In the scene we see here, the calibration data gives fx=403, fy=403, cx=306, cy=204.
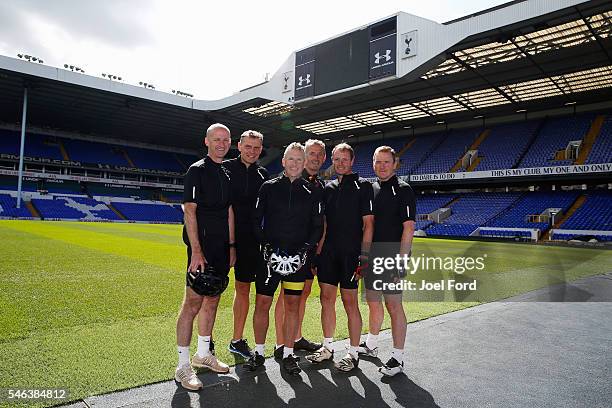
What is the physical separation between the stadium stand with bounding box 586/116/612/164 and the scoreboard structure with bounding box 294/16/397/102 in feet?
50.9

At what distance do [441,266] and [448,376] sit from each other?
888 centimetres

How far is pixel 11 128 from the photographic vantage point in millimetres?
44656

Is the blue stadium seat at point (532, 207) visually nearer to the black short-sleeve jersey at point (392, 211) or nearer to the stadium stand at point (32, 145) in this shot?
the black short-sleeve jersey at point (392, 211)

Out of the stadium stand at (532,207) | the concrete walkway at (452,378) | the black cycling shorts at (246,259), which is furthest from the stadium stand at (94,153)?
the concrete walkway at (452,378)

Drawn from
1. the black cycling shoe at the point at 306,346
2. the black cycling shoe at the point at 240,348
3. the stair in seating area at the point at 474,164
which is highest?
the stair in seating area at the point at 474,164

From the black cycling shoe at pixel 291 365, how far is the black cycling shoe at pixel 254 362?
220 mm

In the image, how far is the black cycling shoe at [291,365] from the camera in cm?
341

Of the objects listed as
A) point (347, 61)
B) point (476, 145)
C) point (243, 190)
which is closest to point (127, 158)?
point (347, 61)

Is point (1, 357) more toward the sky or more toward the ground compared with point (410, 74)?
more toward the ground

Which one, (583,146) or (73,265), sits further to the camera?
(583,146)

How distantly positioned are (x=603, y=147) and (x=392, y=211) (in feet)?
98.2

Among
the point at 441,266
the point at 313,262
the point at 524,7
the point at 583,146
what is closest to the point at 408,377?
the point at 313,262

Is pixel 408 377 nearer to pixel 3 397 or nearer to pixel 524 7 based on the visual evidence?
pixel 3 397

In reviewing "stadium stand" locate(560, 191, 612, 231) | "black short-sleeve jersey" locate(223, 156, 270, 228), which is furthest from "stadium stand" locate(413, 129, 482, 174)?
"black short-sleeve jersey" locate(223, 156, 270, 228)
